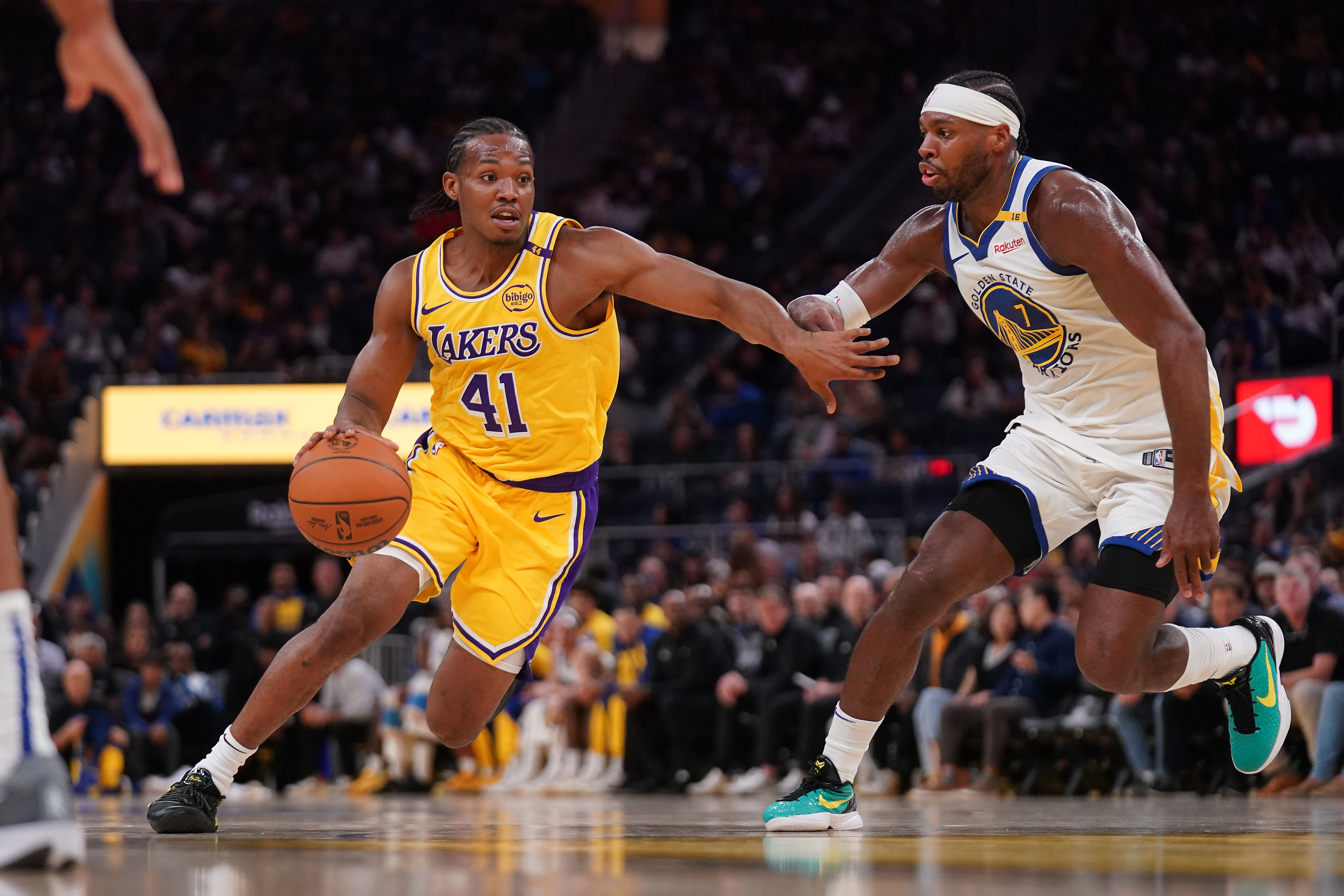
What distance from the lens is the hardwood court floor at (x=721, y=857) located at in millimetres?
3059

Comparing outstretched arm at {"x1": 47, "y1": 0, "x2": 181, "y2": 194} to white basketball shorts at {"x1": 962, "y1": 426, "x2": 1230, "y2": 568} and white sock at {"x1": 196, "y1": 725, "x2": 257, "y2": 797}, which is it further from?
white basketball shorts at {"x1": 962, "y1": 426, "x2": 1230, "y2": 568}

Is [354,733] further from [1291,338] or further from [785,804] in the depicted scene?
[785,804]

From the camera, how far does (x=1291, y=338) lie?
13039 millimetres

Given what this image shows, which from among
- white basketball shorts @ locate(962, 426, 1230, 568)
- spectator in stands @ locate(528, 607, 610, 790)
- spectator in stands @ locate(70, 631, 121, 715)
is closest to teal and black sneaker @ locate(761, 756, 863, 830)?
white basketball shorts @ locate(962, 426, 1230, 568)

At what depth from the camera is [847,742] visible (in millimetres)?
5098

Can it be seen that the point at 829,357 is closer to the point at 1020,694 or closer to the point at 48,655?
the point at 1020,694

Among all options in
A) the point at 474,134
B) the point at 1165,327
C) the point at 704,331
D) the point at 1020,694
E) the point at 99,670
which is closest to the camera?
the point at 1165,327

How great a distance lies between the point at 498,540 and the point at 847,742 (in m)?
1.33

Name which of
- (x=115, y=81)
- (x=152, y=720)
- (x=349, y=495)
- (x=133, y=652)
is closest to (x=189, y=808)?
(x=349, y=495)

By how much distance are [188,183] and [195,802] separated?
58.4 feet

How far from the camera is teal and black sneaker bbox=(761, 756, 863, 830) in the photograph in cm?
495

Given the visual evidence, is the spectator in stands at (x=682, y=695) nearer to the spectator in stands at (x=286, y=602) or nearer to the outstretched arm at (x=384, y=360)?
the spectator in stands at (x=286, y=602)

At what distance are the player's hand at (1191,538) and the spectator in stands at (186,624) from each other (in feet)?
37.1

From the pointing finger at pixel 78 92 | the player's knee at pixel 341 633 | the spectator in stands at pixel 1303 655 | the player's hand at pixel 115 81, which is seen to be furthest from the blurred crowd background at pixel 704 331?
the pointing finger at pixel 78 92
